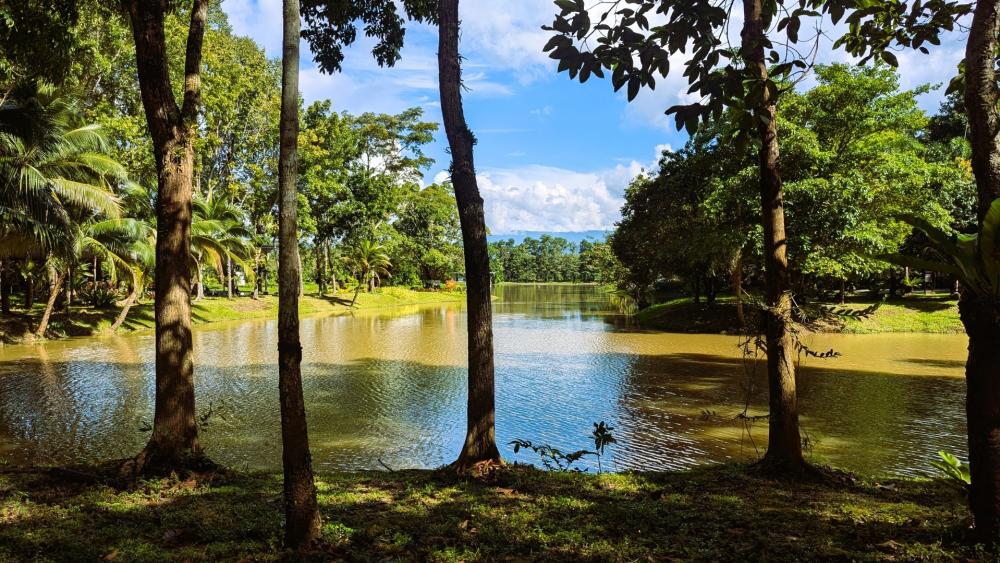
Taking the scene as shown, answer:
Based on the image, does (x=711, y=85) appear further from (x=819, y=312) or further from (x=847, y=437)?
(x=847, y=437)

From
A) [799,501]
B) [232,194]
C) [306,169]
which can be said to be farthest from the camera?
[306,169]

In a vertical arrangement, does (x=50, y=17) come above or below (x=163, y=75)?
above

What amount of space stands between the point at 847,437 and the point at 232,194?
3068cm

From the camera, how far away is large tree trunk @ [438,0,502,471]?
5758mm

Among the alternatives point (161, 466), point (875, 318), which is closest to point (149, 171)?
point (161, 466)

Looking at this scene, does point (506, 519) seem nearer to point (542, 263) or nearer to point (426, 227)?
point (426, 227)

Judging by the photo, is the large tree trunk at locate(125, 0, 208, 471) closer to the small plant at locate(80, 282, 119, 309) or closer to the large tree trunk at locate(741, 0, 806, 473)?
the large tree trunk at locate(741, 0, 806, 473)

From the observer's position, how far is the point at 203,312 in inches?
1086

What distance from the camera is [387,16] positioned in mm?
7738

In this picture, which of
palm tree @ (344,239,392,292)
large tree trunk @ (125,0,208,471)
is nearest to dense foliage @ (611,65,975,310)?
large tree trunk @ (125,0,208,471)

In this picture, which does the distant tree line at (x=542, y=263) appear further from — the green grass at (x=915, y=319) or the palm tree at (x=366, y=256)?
the green grass at (x=915, y=319)

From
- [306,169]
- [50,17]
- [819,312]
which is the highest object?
[306,169]

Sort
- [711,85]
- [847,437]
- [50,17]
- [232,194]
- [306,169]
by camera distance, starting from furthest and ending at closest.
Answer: [306,169], [232,194], [847,437], [50,17], [711,85]

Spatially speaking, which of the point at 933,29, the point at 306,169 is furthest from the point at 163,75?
the point at 306,169
